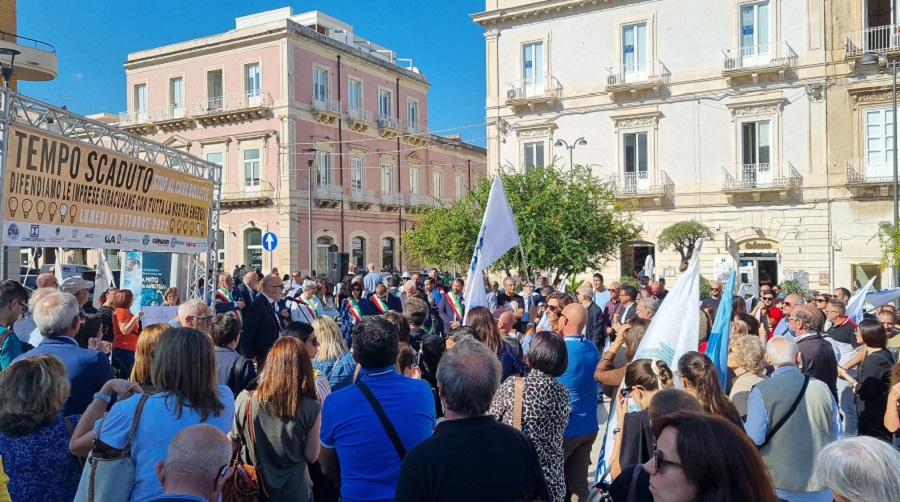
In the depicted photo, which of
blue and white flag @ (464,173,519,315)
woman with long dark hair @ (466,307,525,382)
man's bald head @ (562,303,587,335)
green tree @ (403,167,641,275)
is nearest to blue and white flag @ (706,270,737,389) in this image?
man's bald head @ (562,303,587,335)

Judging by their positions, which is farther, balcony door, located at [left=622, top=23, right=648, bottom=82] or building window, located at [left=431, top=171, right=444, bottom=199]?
building window, located at [left=431, top=171, right=444, bottom=199]

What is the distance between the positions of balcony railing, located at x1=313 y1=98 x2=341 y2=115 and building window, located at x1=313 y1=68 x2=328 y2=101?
0.52ft

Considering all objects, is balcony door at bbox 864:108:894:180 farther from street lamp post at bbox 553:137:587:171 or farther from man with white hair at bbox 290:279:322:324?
man with white hair at bbox 290:279:322:324

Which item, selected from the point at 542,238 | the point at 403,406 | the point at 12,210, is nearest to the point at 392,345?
the point at 403,406

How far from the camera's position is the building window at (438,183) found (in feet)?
147

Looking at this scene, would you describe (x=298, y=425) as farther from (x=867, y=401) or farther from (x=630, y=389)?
(x=867, y=401)

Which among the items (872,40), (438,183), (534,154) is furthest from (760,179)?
(438,183)

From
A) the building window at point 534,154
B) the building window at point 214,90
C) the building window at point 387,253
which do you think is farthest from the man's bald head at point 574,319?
the building window at point 387,253

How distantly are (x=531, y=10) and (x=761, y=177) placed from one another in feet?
35.9

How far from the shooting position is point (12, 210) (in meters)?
6.75

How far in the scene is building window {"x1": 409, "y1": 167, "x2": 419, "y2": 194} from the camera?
1680 inches

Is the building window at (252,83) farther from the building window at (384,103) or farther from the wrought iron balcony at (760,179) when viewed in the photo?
the wrought iron balcony at (760,179)

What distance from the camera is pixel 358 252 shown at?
3838cm

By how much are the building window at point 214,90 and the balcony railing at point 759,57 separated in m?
24.4
